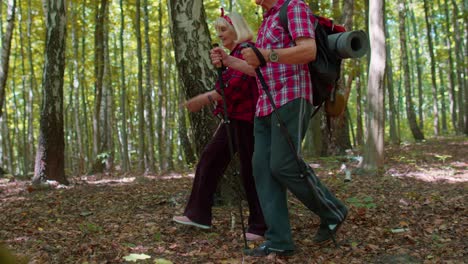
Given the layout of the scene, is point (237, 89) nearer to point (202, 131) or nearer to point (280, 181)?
point (280, 181)

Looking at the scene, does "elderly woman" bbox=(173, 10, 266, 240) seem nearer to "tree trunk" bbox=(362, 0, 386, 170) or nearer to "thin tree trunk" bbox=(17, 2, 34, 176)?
"tree trunk" bbox=(362, 0, 386, 170)

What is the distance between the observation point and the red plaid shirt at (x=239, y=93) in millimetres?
4031

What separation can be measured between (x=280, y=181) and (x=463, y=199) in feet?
10.5

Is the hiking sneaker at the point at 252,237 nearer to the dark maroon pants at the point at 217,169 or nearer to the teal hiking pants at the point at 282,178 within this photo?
the dark maroon pants at the point at 217,169

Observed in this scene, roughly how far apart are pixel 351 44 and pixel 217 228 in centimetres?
227

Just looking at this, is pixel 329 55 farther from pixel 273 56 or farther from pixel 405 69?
pixel 405 69

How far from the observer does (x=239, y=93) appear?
13.3 feet

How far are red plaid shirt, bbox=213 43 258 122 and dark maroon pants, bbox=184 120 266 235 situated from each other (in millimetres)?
109

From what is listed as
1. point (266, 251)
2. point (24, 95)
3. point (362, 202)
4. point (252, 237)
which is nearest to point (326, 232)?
point (266, 251)

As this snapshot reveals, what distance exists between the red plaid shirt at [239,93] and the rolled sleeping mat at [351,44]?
0.97 metres

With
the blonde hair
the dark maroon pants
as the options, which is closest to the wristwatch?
the blonde hair

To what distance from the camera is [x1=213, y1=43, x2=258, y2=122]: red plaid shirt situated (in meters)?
4.03

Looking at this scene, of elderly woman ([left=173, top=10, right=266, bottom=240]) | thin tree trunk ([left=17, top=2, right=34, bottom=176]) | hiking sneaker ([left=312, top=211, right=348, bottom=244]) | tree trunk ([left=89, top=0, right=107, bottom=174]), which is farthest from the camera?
thin tree trunk ([left=17, top=2, right=34, bottom=176])

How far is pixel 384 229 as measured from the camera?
4355 mm
